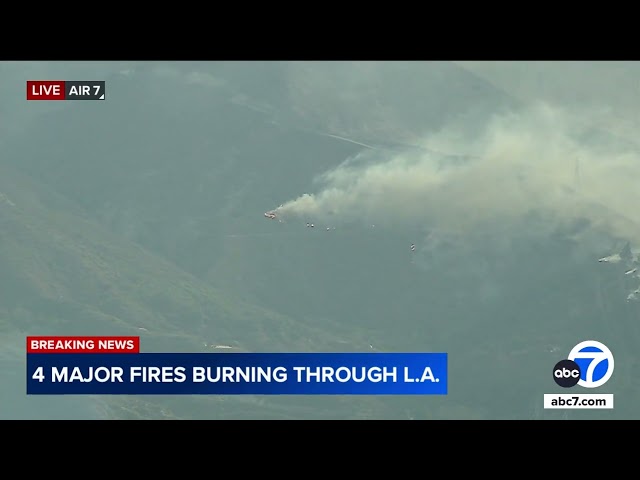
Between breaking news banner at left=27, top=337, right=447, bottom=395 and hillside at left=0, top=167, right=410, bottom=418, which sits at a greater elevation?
hillside at left=0, top=167, right=410, bottom=418

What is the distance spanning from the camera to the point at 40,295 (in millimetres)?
36031

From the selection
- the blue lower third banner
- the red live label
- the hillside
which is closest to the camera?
the blue lower third banner

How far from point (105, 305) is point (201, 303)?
390cm

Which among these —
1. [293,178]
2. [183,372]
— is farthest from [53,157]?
[183,372]

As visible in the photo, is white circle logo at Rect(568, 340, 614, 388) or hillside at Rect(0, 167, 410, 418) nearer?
white circle logo at Rect(568, 340, 614, 388)
